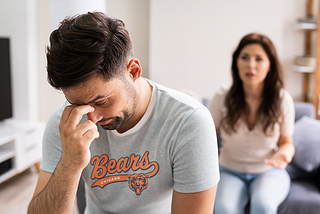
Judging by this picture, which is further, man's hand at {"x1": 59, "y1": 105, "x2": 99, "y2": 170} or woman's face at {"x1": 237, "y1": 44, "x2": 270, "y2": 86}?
woman's face at {"x1": 237, "y1": 44, "x2": 270, "y2": 86}

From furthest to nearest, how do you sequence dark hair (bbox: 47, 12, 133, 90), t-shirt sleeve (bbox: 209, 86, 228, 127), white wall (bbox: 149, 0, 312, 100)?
white wall (bbox: 149, 0, 312, 100) < t-shirt sleeve (bbox: 209, 86, 228, 127) < dark hair (bbox: 47, 12, 133, 90)

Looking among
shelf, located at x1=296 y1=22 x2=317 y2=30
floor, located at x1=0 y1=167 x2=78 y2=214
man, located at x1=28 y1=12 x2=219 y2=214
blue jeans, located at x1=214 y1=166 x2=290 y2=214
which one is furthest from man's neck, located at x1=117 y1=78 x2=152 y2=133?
shelf, located at x1=296 y1=22 x2=317 y2=30

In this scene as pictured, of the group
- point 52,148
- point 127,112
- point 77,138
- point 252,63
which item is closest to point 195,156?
point 127,112

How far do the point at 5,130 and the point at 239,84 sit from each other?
81.6 inches

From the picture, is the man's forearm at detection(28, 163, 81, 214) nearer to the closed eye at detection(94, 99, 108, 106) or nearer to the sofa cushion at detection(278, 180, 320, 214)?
the closed eye at detection(94, 99, 108, 106)

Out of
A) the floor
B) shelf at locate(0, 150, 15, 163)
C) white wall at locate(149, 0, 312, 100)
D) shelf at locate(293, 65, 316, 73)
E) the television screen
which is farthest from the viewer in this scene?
white wall at locate(149, 0, 312, 100)

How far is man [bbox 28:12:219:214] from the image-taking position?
2.51 ft

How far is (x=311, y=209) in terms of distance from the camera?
158 centimetres

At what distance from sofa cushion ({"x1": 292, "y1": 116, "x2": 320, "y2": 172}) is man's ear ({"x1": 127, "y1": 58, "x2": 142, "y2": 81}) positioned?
1.42 m

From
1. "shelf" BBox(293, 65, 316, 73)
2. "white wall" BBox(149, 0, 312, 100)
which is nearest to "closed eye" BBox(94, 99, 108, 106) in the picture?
"white wall" BBox(149, 0, 312, 100)

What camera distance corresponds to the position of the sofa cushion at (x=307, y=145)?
5.89 ft

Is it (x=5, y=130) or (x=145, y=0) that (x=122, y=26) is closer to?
(x=5, y=130)

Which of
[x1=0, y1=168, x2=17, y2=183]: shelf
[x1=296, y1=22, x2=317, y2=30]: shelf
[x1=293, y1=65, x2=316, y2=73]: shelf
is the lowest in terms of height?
[x1=0, y1=168, x2=17, y2=183]: shelf

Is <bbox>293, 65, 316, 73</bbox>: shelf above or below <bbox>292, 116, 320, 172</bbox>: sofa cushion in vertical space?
above
